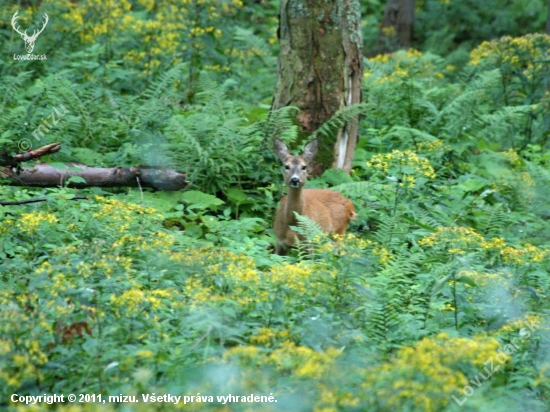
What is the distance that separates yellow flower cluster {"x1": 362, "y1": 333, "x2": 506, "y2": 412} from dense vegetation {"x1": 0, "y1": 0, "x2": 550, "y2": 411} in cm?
1

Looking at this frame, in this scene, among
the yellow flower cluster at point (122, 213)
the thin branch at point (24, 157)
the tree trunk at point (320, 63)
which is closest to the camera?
the yellow flower cluster at point (122, 213)

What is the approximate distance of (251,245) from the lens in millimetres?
6266

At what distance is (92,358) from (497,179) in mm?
5383

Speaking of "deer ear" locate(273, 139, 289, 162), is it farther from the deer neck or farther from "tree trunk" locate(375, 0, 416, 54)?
"tree trunk" locate(375, 0, 416, 54)

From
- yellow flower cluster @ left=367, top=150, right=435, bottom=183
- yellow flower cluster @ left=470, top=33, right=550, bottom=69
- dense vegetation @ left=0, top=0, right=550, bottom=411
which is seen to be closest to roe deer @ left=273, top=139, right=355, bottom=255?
dense vegetation @ left=0, top=0, right=550, bottom=411

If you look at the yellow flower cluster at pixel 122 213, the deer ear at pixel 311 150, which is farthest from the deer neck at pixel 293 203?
the yellow flower cluster at pixel 122 213

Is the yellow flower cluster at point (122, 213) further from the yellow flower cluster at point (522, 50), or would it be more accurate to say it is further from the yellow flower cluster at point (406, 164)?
the yellow flower cluster at point (522, 50)

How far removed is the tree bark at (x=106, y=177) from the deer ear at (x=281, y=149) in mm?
1022

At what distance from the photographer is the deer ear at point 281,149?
7965 mm

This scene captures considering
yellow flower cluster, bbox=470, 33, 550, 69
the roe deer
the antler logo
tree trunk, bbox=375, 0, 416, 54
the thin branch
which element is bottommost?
the roe deer

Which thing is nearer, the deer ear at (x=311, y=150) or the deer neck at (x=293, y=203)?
the deer neck at (x=293, y=203)

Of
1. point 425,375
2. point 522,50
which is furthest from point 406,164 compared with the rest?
point 425,375

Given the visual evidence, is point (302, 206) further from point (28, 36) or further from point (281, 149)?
point (28, 36)

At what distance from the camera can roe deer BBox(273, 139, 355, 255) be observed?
24.4 feet
